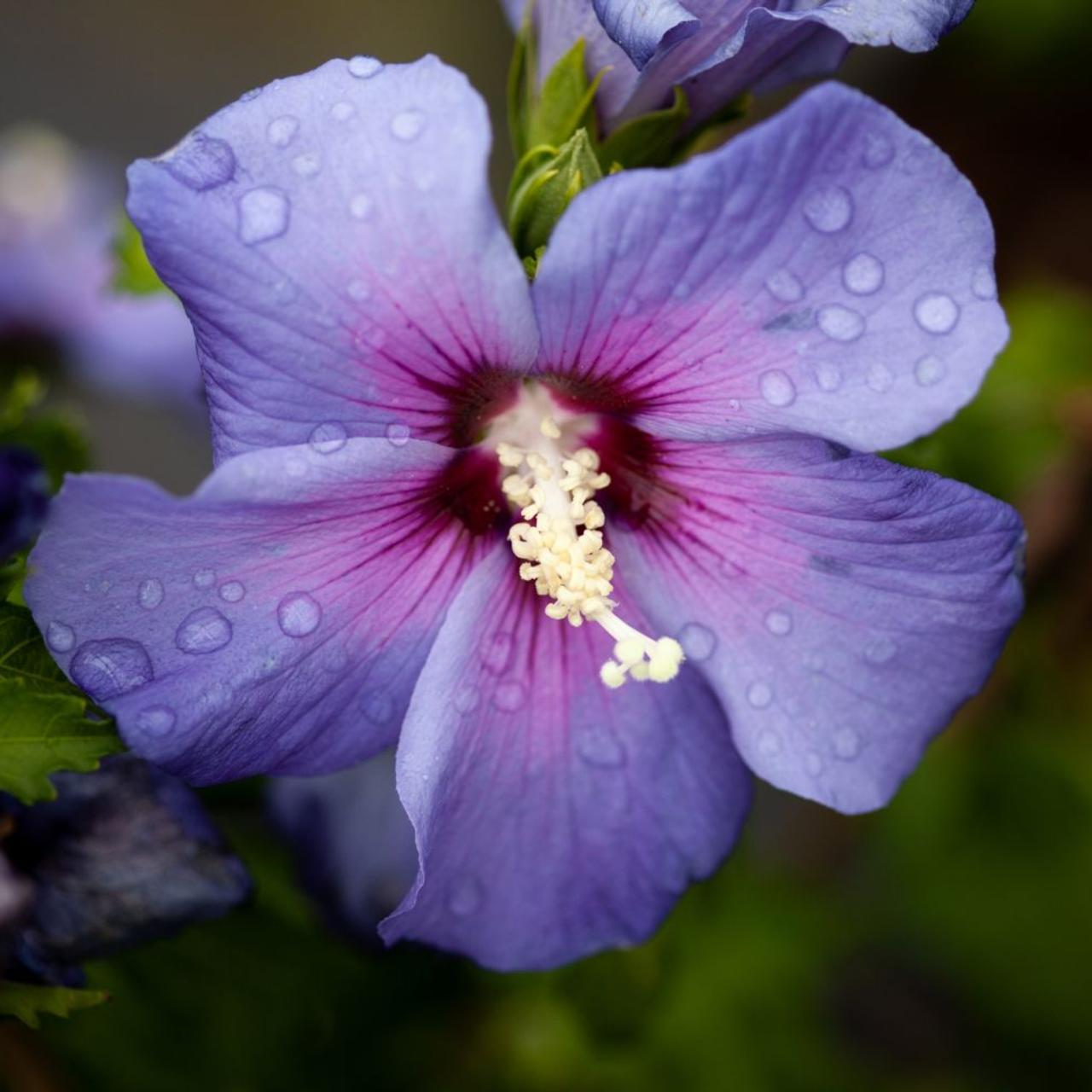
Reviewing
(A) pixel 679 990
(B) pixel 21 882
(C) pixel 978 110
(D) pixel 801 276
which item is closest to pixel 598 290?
(D) pixel 801 276

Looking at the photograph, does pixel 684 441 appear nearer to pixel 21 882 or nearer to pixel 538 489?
pixel 538 489

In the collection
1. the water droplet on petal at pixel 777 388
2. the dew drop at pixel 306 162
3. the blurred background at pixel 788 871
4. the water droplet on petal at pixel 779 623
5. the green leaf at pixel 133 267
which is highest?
the dew drop at pixel 306 162

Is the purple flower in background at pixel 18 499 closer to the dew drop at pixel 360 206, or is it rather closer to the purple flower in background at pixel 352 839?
the dew drop at pixel 360 206

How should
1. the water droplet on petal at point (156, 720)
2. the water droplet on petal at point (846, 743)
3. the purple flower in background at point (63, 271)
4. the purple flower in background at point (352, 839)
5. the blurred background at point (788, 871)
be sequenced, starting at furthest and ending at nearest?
the purple flower in background at point (63, 271) → the blurred background at point (788, 871) → the purple flower in background at point (352, 839) → the water droplet on petal at point (846, 743) → the water droplet on petal at point (156, 720)

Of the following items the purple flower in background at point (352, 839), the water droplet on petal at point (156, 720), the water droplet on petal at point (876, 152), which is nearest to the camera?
the water droplet on petal at point (876, 152)

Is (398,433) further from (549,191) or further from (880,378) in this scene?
(880,378)

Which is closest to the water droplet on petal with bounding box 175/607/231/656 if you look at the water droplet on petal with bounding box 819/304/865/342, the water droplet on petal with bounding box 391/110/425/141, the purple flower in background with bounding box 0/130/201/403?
the water droplet on petal with bounding box 391/110/425/141

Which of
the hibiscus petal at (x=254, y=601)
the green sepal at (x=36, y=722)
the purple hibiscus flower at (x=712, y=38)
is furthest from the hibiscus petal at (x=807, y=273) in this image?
the green sepal at (x=36, y=722)

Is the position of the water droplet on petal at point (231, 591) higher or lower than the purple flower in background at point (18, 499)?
lower
